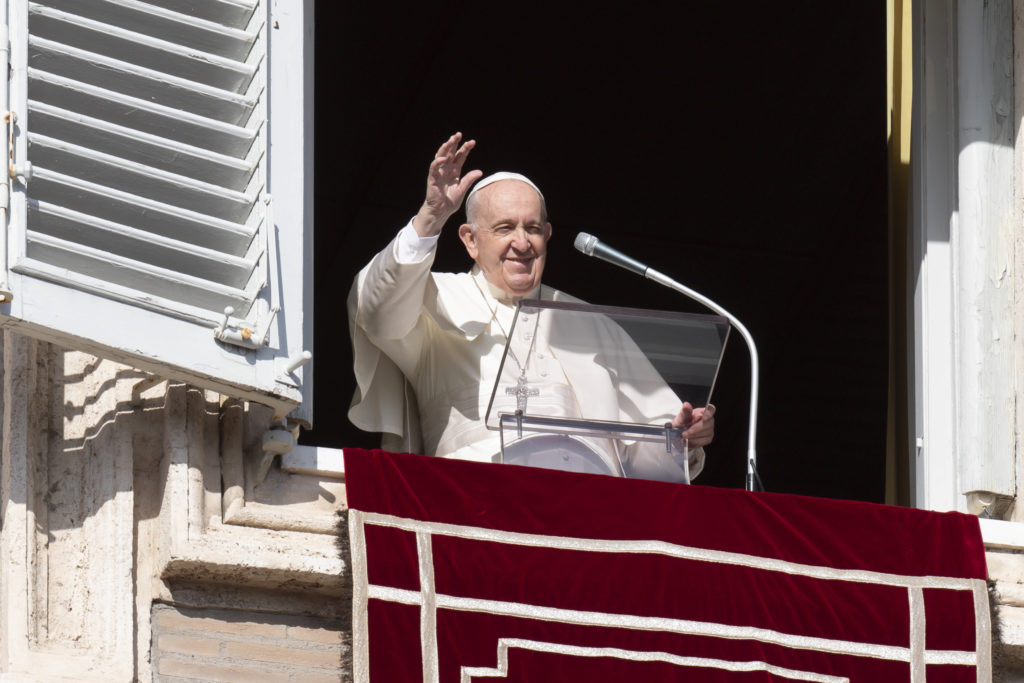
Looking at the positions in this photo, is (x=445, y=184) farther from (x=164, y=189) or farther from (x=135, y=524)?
(x=135, y=524)

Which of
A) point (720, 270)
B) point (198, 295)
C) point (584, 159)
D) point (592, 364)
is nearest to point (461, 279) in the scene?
point (592, 364)

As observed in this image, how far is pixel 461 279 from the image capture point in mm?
6836

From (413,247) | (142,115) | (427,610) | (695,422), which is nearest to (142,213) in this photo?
(142,115)

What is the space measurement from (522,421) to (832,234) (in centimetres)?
502

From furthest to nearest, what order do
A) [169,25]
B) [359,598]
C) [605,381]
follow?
[605,381] < [169,25] < [359,598]

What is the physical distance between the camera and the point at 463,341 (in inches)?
260

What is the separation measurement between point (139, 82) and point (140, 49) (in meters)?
0.10

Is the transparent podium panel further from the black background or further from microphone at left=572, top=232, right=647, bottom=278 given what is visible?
the black background

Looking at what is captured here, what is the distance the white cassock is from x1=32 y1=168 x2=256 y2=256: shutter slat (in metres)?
0.63

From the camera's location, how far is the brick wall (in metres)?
5.44

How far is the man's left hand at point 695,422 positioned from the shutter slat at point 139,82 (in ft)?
4.00

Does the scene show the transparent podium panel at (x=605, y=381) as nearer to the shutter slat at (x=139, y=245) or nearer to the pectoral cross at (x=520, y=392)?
the pectoral cross at (x=520, y=392)

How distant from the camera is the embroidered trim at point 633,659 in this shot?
5469mm

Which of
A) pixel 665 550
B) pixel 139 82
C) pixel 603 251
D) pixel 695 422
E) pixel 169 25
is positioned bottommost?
pixel 665 550
